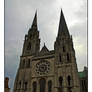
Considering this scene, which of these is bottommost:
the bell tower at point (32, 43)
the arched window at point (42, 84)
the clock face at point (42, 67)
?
the arched window at point (42, 84)

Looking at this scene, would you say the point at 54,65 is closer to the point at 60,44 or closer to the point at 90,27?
the point at 60,44

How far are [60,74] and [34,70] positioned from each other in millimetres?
3055

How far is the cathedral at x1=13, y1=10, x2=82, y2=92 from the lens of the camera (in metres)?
15.6

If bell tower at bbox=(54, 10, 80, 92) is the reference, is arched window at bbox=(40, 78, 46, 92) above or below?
below

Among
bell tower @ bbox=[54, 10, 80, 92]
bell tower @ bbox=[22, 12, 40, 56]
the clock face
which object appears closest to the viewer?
bell tower @ bbox=[54, 10, 80, 92]

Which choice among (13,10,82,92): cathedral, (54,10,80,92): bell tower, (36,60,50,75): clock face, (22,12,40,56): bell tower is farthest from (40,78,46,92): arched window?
(22,12,40,56): bell tower

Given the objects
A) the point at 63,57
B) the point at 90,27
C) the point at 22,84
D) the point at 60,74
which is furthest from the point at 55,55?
the point at 90,27

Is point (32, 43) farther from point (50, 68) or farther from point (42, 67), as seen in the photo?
point (50, 68)

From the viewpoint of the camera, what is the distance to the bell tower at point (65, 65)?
15227 mm

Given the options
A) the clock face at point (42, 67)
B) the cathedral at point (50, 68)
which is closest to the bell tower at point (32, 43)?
the cathedral at point (50, 68)

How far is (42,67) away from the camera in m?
17.3

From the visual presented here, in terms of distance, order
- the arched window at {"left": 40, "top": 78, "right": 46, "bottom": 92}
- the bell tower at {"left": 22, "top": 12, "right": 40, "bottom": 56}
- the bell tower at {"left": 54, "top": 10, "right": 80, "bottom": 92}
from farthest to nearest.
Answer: the bell tower at {"left": 22, "top": 12, "right": 40, "bottom": 56} < the arched window at {"left": 40, "top": 78, "right": 46, "bottom": 92} < the bell tower at {"left": 54, "top": 10, "right": 80, "bottom": 92}

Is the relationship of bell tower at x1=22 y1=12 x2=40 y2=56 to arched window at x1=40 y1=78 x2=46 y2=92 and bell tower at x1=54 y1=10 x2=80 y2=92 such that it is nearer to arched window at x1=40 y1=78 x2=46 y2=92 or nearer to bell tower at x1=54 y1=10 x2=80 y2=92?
bell tower at x1=54 y1=10 x2=80 y2=92

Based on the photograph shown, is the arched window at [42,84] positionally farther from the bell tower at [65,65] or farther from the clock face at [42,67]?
the bell tower at [65,65]
